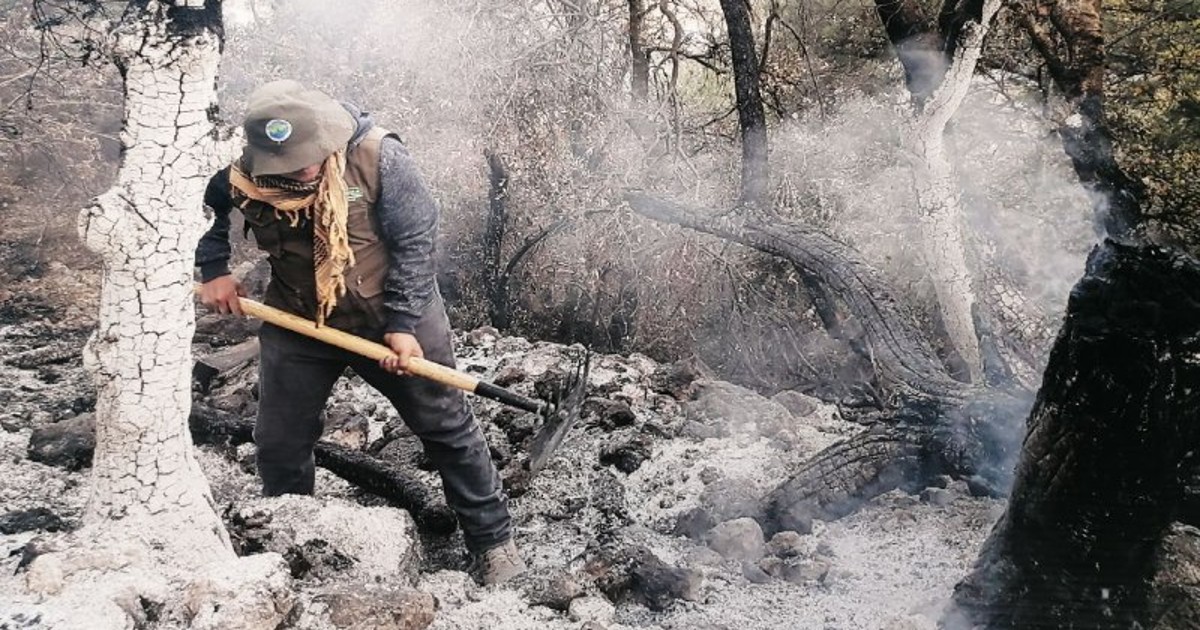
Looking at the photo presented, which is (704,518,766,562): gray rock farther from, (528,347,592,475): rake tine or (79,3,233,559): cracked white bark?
(79,3,233,559): cracked white bark

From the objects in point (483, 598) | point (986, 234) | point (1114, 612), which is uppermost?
point (986, 234)

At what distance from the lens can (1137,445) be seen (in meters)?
1.90

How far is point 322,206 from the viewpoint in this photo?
2484mm

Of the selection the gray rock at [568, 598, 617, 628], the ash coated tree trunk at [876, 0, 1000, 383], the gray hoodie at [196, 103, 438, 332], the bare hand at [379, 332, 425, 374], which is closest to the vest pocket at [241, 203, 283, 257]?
the gray hoodie at [196, 103, 438, 332]

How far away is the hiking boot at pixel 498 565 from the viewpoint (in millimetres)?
2898

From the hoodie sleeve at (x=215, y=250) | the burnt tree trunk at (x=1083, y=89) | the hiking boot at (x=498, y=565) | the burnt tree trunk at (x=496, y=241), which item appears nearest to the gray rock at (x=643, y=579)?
the hiking boot at (x=498, y=565)

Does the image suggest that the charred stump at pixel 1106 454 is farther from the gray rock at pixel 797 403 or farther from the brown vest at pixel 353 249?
the gray rock at pixel 797 403

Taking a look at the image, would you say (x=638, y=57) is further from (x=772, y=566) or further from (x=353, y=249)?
(x=772, y=566)

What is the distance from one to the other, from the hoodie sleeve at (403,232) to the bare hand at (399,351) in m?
0.03

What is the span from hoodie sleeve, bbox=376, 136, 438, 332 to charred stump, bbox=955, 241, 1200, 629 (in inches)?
71.3

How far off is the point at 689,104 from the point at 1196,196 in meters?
3.48

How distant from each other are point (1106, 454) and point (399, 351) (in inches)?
76.8

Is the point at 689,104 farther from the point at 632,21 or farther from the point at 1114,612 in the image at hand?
the point at 1114,612

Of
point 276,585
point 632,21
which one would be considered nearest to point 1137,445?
point 276,585
